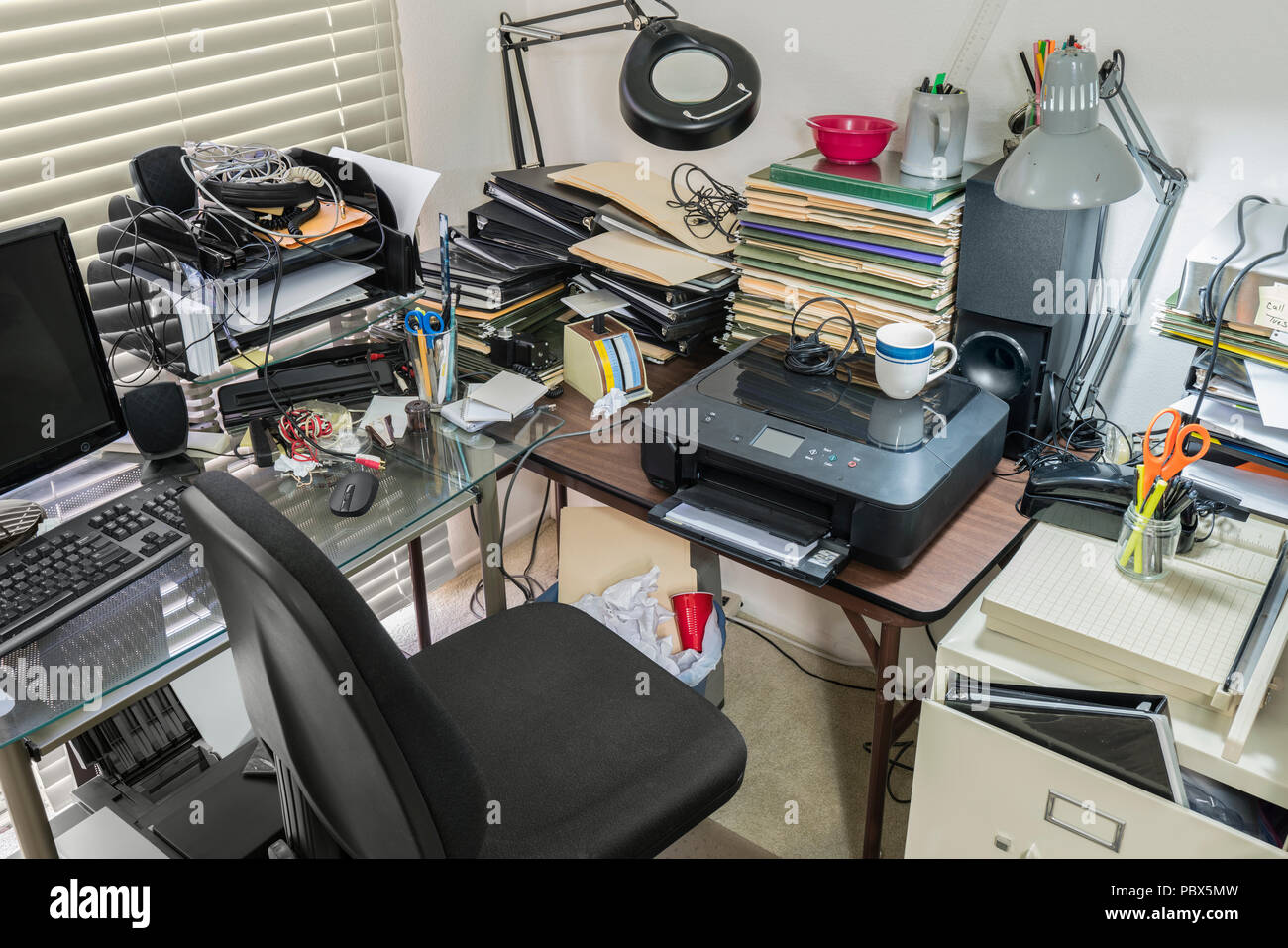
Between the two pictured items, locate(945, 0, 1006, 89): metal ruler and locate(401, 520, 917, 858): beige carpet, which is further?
locate(401, 520, 917, 858): beige carpet

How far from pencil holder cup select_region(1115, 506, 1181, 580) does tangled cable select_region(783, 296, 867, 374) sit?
527 mm

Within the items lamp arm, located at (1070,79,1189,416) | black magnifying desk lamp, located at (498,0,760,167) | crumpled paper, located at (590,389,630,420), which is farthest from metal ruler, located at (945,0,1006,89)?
crumpled paper, located at (590,389,630,420)

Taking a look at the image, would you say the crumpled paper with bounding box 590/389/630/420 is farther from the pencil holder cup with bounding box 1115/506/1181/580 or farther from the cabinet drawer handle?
the cabinet drawer handle

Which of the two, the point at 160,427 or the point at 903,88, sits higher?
the point at 903,88

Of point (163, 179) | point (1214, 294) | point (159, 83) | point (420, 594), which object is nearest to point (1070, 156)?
point (1214, 294)

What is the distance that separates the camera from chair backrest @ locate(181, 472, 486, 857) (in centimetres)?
91

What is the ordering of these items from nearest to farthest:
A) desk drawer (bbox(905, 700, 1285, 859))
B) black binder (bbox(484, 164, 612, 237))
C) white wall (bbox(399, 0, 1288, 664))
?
desk drawer (bbox(905, 700, 1285, 859)), white wall (bbox(399, 0, 1288, 664)), black binder (bbox(484, 164, 612, 237))

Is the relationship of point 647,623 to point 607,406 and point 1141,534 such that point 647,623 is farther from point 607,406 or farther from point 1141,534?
point 1141,534

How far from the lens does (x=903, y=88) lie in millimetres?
1867

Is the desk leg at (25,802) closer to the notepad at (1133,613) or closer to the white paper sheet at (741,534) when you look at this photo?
the white paper sheet at (741,534)

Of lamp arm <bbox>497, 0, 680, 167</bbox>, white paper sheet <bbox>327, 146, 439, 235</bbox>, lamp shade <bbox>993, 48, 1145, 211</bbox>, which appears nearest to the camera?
lamp shade <bbox>993, 48, 1145, 211</bbox>

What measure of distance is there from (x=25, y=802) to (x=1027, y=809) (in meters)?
1.20

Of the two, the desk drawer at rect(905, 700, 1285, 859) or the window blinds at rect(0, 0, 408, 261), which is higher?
the window blinds at rect(0, 0, 408, 261)
